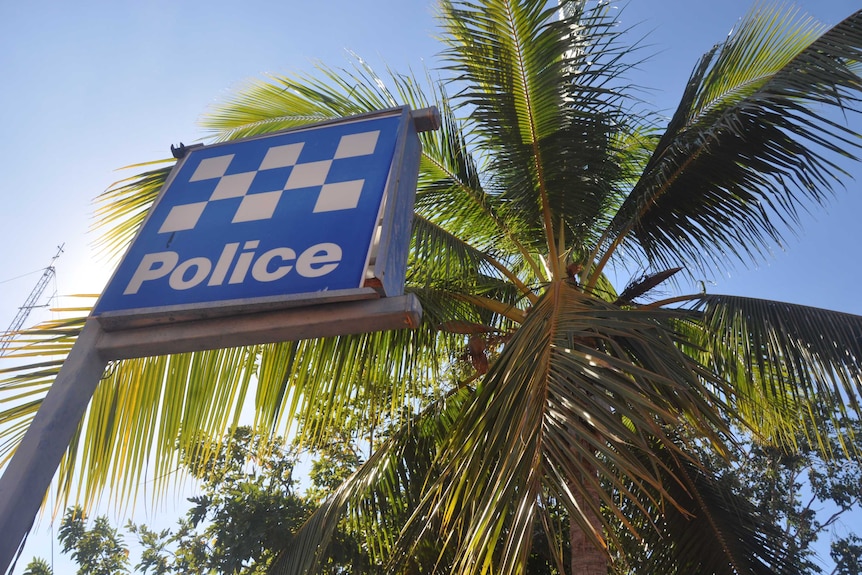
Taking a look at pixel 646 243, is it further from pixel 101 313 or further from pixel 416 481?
pixel 101 313

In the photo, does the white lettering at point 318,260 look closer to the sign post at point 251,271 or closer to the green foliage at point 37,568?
the sign post at point 251,271

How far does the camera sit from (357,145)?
1906 millimetres

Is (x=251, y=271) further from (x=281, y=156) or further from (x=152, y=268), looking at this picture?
(x=281, y=156)

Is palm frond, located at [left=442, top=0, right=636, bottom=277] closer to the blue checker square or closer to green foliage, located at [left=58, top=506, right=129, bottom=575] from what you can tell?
the blue checker square

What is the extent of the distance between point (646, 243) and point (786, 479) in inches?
360

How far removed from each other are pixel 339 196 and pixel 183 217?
0.45m

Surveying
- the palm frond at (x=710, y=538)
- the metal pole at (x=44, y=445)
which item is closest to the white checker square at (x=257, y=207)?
the metal pole at (x=44, y=445)

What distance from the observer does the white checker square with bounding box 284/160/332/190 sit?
180cm

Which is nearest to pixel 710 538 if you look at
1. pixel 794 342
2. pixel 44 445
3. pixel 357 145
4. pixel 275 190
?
pixel 794 342

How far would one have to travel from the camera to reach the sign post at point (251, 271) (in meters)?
1.42

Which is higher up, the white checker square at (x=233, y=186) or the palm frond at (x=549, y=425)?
the white checker square at (x=233, y=186)

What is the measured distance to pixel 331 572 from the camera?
5453mm

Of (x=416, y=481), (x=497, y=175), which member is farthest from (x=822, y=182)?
(x=416, y=481)

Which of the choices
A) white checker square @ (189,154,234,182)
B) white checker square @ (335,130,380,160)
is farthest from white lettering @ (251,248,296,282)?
white checker square @ (189,154,234,182)
